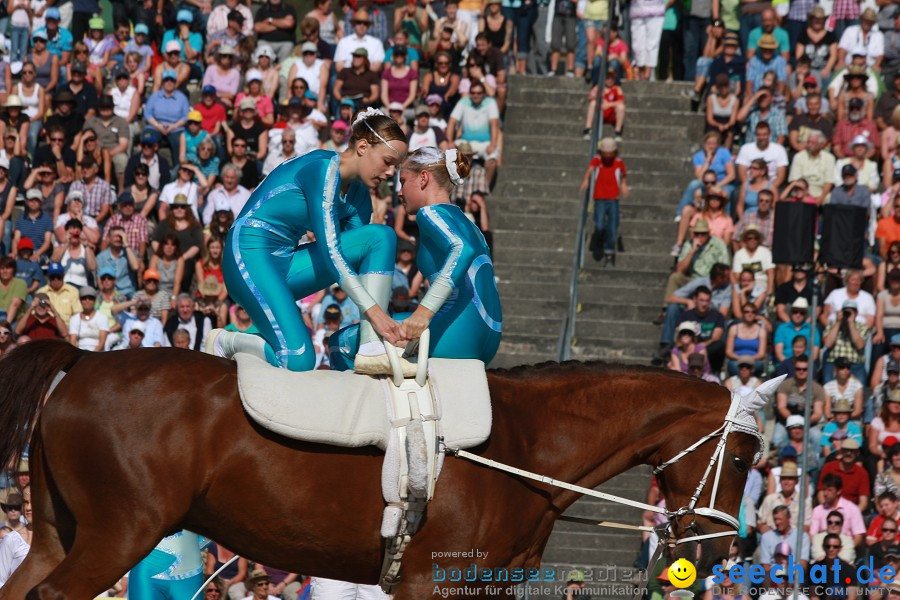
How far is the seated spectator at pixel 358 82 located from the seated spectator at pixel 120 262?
3.44 meters

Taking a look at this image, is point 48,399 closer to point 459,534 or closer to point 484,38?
point 459,534

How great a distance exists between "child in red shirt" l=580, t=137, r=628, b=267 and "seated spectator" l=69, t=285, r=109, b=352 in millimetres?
5334

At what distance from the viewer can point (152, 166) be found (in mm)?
18500

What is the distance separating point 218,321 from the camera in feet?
53.1

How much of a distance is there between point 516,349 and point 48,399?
893 cm

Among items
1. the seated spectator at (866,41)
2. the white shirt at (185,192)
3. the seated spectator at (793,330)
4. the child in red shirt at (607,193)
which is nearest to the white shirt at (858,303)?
the seated spectator at (793,330)

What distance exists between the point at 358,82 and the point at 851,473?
26.5 ft

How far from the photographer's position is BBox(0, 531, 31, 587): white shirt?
11773 millimetres

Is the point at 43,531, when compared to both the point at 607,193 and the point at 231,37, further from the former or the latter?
the point at 231,37

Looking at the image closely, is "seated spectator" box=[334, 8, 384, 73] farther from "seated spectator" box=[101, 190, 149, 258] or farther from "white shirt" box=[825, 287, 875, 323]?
"white shirt" box=[825, 287, 875, 323]

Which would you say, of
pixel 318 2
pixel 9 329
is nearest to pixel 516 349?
pixel 9 329

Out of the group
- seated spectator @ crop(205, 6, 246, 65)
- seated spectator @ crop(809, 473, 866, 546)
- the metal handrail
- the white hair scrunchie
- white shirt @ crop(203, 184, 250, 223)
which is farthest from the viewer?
seated spectator @ crop(205, 6, 246, 65)

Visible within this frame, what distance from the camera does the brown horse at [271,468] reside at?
7.20 m

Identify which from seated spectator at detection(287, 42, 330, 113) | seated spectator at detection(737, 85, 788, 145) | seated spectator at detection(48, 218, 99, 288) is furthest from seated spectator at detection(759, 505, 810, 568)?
seated spectator at detection(287, 42, 330, 113)
